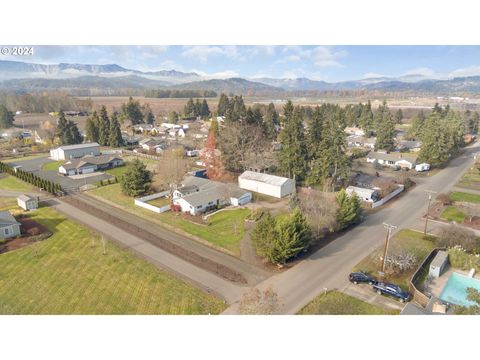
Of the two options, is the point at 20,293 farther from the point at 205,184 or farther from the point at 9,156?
the point at 9,156

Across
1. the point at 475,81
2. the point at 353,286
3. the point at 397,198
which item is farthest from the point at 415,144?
the point at 475,81

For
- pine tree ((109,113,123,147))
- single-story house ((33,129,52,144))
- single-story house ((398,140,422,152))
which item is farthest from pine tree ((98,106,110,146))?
single-story house ((398,140,422,152))

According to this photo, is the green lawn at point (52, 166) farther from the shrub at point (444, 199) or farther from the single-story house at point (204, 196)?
the shrub at point (444, 199)

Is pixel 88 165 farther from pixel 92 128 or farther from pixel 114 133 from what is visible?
pixel 92 128

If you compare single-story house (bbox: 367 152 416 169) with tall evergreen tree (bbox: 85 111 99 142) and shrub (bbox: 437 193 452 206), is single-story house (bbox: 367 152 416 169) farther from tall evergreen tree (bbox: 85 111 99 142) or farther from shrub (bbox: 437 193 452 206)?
tall evergreen tree (bbox: 85 111 99 142)

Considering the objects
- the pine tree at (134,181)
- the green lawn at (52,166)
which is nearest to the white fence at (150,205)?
the pine tree at (134,181)
